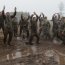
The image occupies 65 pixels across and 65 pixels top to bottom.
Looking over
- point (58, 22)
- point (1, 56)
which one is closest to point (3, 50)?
point (1, 56)

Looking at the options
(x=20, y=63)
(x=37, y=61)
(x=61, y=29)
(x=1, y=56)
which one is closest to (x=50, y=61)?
(x=37, y=61)

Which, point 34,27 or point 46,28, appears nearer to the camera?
point 34,27

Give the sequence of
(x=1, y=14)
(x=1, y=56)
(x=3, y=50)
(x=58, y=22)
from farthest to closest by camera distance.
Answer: (x=58, y=22) → (x=1, y=14) → (x=3, y=50) → (x=1, y=56)

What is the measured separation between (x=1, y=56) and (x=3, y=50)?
5.78ft

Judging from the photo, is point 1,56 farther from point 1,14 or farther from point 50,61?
point 1,14

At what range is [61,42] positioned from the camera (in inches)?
746

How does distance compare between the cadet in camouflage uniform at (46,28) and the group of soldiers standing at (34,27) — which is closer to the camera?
the group of soldiers standing at (34,27)

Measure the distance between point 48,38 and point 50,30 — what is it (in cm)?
67

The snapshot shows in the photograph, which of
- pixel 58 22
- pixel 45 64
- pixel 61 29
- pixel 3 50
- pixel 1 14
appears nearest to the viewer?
pixel 45 64

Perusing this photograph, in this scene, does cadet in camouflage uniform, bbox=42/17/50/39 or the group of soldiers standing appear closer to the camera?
the group of soldiers standing

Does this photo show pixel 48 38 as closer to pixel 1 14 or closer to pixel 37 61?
pixel 1 14

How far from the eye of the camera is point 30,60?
1180 cm

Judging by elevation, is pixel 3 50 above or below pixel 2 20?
below

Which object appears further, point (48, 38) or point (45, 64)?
point (48, 38)
